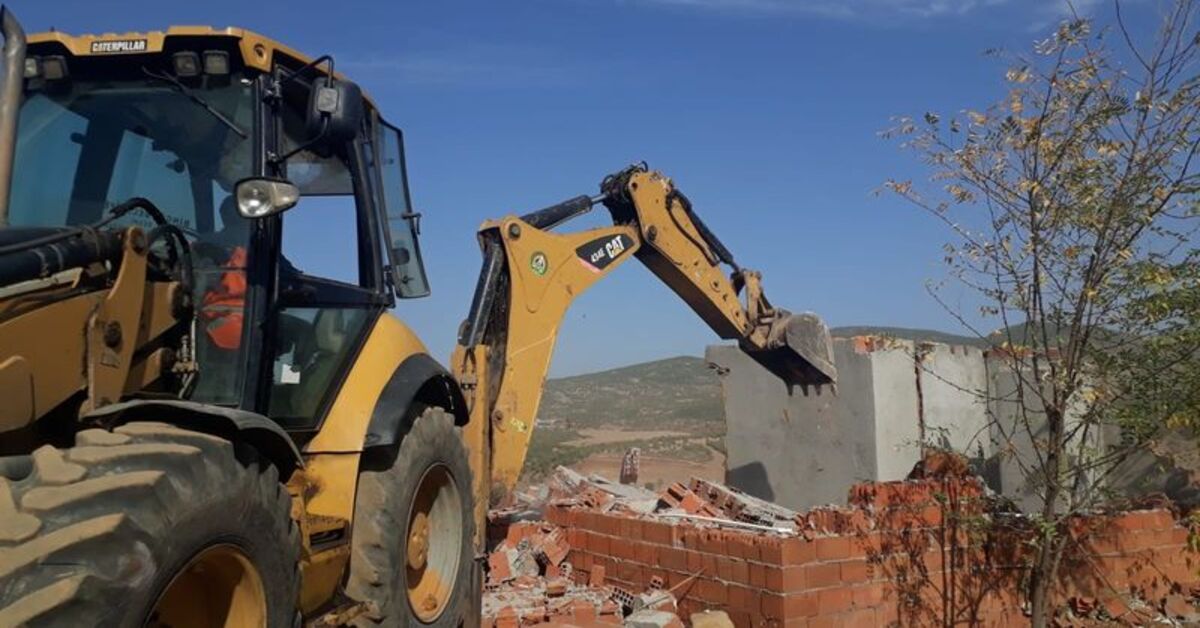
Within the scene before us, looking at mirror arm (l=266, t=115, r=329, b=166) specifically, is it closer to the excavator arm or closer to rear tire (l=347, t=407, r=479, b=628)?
rear tire (l=347, t=407, r=479, b=628)

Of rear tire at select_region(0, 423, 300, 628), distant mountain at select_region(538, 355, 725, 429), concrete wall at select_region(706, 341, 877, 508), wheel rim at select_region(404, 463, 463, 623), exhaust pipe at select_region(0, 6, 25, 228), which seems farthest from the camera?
distant mountain at select_region(538, 355, 725, 429)

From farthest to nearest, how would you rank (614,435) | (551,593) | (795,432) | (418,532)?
Result: (614,435) → (795,432) → (551,593) → (418,532)

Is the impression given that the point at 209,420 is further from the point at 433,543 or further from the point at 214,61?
the point at 433,543

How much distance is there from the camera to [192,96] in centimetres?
424

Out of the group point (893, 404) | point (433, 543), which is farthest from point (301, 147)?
point (893, 404)

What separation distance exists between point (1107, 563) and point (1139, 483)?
2.66 m

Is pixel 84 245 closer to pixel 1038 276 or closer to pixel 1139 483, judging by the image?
pixel 1038 276

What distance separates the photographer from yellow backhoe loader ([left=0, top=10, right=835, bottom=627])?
273 centimetres

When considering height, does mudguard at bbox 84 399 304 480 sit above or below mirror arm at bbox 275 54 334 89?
below

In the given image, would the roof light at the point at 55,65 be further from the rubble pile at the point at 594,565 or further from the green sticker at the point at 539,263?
the green sticker at the point at 539,263

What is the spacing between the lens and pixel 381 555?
447 centimetres

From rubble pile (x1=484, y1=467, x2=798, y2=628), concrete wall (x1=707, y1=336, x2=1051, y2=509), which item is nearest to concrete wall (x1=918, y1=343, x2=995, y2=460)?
concrete wall (x1=707, y1=336, x2=1051, y2=509)

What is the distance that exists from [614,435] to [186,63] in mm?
42141

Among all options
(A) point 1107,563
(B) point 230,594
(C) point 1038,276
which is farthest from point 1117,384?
(B) point 230,594
